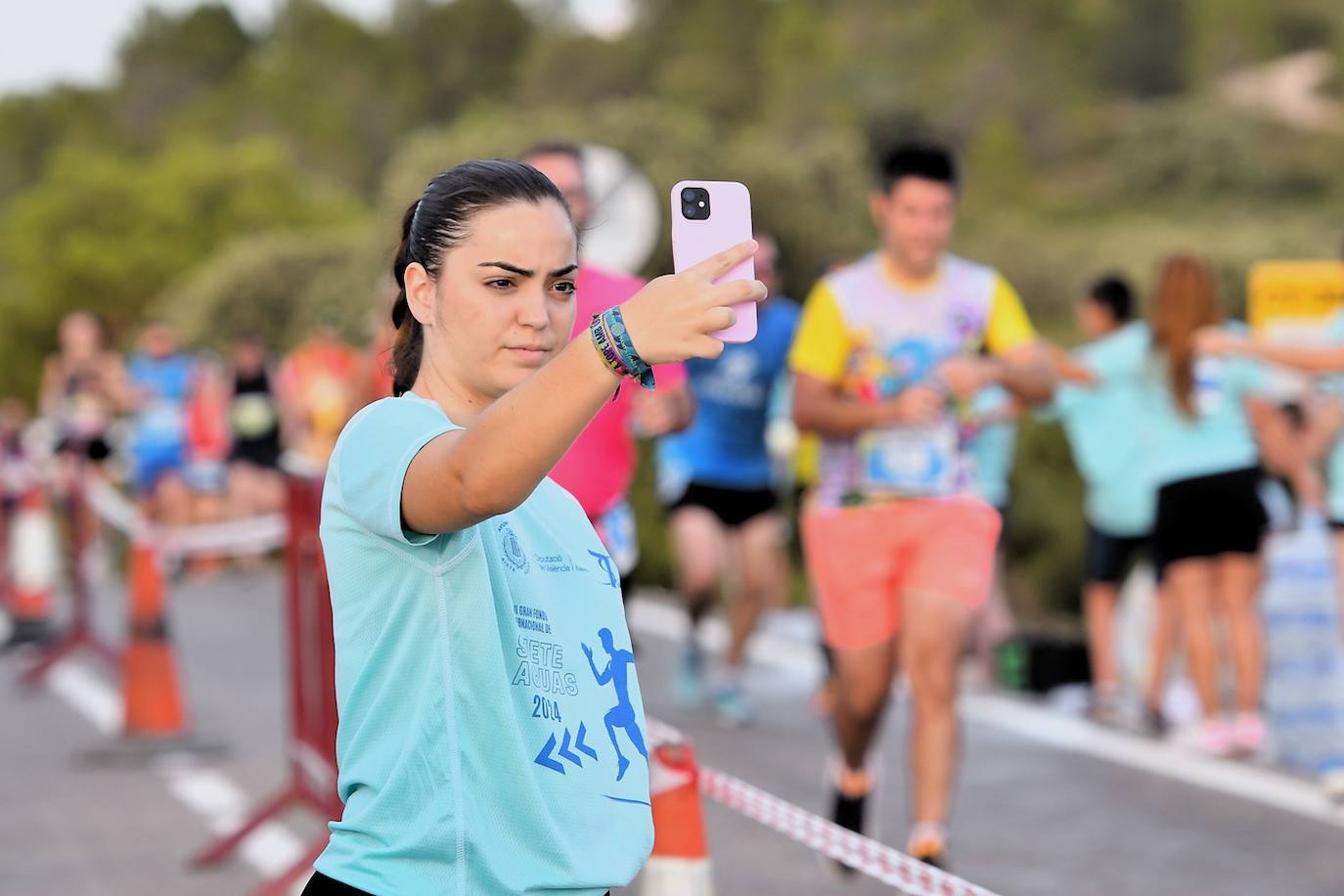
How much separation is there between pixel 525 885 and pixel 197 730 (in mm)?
8029

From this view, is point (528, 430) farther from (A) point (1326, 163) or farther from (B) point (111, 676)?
(A) point (1326, 163)

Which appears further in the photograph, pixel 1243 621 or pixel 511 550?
pixel 1243 621

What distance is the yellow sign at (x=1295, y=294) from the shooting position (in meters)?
9.10

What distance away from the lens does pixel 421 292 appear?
9.44 ft

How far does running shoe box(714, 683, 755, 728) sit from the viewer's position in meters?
10.1

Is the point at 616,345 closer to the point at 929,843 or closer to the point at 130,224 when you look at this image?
the point at 929,843

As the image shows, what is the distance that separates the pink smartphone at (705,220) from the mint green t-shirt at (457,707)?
0.38 meters

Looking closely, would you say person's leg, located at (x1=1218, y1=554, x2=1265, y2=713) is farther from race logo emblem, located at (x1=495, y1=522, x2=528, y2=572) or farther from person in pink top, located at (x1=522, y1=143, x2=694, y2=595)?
race logo emblem, located at (x1=495, y1=522, x2=528, y2=572)

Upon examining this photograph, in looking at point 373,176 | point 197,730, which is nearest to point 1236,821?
point 197,730

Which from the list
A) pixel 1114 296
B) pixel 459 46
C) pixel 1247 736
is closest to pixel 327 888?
pixel 1247 736

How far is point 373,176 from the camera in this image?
10750cm

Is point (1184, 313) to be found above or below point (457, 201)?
below

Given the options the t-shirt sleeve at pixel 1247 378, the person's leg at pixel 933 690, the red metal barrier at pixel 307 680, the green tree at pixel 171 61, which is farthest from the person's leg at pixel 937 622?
the green tree at pixel 171 61

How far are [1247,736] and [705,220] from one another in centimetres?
693
